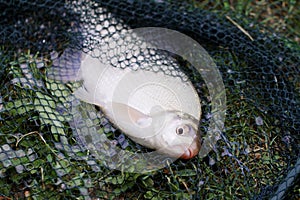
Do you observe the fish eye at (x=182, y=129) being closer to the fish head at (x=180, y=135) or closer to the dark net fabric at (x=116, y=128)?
the fish head at (x=180, y=135)

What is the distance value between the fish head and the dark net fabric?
7 centimetres

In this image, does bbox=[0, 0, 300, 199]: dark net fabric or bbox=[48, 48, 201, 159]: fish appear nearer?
bbox=[0, 0, 300, 199]: dark net fabric

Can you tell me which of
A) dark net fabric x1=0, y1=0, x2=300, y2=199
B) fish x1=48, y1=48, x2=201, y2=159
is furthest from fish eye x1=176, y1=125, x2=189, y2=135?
dark net fabric x1=0, y1=0, x2=300, y2=199

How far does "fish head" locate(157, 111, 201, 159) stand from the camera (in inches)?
78.3

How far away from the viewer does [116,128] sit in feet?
6.93

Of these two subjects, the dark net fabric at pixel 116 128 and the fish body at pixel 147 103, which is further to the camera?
the fish body at pixel 147 103

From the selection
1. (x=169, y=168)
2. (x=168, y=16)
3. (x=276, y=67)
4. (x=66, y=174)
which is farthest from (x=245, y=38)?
(x=66, y=174)

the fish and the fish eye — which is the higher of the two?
the fish

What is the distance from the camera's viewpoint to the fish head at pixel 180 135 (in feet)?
6.52

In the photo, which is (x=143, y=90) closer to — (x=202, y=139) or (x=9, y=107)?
(x=202, y=139)

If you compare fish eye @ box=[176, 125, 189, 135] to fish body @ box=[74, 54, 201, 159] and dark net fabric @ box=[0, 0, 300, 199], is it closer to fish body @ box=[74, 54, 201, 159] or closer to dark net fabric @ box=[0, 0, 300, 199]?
fish body @ box=[74, 54, 201, 159]

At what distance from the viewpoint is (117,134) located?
211cm

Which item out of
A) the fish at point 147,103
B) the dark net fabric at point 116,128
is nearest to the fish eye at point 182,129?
the fish at point 147,103

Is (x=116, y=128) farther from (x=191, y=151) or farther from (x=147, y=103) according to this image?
(x=191, y=151)
